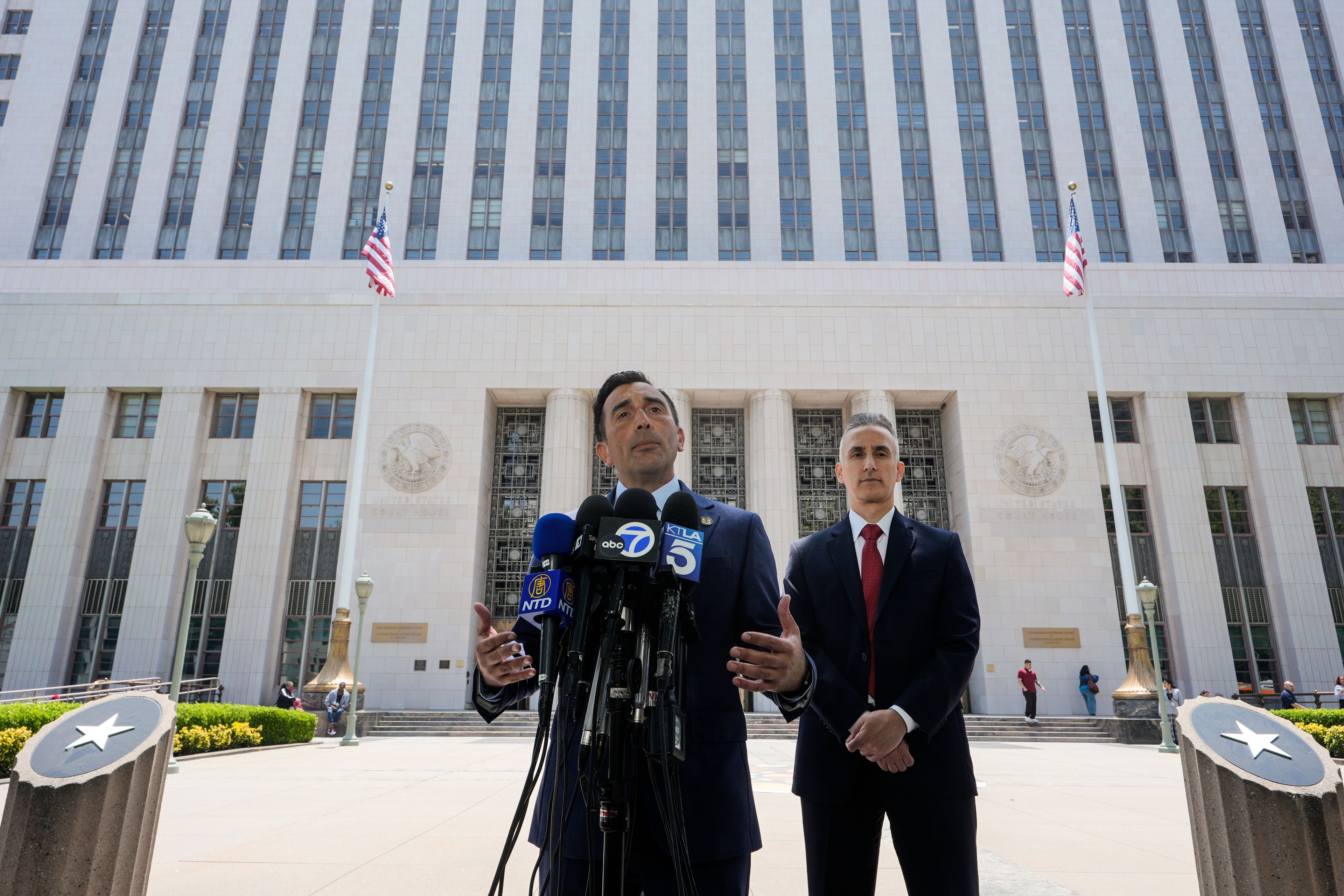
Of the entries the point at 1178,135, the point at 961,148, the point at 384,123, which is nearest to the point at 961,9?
the point at 961,148

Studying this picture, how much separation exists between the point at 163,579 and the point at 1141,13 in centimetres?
5193

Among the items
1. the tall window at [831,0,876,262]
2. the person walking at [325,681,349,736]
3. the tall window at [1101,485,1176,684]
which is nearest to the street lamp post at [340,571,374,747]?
the person walking at [325,681,349,736]

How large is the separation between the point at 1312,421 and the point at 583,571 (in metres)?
38.5

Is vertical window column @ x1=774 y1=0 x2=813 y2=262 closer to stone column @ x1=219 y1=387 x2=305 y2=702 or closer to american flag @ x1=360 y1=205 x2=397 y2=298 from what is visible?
american flag @ x1=360 y1=205 x2=397 y2=298

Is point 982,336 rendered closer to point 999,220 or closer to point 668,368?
point 999,220

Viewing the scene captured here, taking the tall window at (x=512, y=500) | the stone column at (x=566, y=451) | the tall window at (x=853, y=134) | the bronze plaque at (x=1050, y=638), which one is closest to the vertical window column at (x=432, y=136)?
the tall window at (x=512, y=500)

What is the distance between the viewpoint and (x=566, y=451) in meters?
30.1

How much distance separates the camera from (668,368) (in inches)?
1230

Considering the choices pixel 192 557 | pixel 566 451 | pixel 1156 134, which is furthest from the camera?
pixel 1156 134

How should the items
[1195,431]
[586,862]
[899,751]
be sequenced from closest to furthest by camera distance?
[586,862] → [899,751] → [1195,431]

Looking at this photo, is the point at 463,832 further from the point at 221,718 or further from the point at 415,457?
the point at 415,457

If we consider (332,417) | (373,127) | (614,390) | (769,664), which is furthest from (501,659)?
(373,127)

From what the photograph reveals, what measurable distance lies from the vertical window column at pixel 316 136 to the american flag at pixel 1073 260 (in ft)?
97.9

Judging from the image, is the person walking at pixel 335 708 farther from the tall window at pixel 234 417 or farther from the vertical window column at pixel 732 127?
the vertical window column at pixel 732 127
